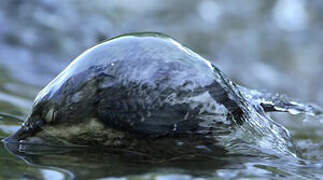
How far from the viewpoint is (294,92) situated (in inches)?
304

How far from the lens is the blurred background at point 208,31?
7.82 m

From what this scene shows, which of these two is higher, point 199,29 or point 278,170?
point 199,29

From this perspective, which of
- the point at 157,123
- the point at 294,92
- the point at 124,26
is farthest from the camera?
the point at 124,26

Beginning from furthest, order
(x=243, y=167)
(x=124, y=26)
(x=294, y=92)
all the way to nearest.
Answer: (x=124, y=26) < (x=294, y=92) < (x=243, y=167)

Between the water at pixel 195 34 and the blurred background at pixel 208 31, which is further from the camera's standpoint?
the blurred background at pixel 208 31

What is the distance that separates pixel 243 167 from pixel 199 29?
6960 mm

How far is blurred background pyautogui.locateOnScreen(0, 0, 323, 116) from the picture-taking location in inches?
308

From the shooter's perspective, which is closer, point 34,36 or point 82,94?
point 82,94

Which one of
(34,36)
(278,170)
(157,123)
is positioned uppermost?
(34,36)

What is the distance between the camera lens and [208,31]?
8.96 m

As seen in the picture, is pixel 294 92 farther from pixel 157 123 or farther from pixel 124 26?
pixel 157 123

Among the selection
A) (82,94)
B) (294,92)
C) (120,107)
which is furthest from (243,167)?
(294,92)

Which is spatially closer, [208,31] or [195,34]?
[195,34]

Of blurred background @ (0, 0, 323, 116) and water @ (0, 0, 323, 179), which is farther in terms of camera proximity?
blurred background @ (0, 0, 323, 116)
